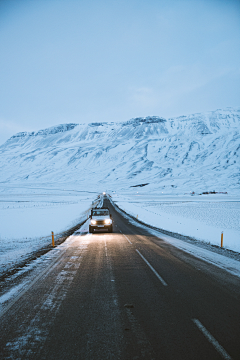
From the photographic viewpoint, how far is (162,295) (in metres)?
6.86

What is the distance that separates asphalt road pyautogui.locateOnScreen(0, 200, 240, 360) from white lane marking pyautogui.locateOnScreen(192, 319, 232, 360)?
2 cm

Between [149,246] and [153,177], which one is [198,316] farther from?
[153,177]

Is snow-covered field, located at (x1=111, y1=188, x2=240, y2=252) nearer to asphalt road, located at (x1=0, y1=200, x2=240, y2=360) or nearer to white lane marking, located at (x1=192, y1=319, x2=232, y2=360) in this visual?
asphalt road, located at (x1=0, y1=200, x2=240, y2=360)

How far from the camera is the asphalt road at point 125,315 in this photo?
4.39 meters

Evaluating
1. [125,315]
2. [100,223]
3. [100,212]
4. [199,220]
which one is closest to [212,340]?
[125,315]

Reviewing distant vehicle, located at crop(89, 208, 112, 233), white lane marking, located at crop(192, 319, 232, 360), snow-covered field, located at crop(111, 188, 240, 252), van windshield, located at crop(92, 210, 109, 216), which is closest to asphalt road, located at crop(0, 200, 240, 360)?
white lane marking, located at crop(192, 319, 232, 360)

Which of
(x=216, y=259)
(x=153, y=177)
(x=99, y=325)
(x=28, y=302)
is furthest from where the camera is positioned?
(x=153, y=177)

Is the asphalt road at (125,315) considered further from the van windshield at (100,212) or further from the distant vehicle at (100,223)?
the van windshield at (100,212)

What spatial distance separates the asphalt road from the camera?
14.4 ft

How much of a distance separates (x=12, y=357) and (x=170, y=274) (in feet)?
19.5

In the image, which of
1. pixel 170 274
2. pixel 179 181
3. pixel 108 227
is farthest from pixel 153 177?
pixel 170 274

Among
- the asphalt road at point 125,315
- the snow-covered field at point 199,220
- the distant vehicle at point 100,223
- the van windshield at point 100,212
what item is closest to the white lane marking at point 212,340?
the asphalt road at point 125,315

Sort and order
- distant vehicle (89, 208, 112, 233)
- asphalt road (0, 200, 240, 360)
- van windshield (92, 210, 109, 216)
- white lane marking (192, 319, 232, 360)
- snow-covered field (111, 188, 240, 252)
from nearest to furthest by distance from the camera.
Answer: white lane marking (192, 319, 232, 360), asphalt road (0, 200, 240, 360), snow-covered field (111, 188, 240, 252), distant vehicle (89, 208, 112, 233), van windshield (92, 210, 109, 216)

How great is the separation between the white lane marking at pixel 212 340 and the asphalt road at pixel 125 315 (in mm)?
17
